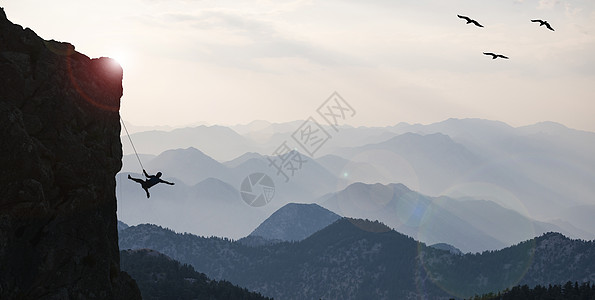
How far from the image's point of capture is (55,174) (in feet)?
162

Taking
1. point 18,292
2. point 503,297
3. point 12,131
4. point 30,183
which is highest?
point 12,131

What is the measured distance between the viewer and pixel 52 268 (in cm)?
4734

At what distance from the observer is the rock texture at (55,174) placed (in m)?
44.8

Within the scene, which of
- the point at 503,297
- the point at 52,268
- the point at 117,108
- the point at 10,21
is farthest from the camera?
the point at 503,297

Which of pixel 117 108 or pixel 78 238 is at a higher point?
pixel 117 108

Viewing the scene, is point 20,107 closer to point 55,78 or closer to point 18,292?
point 55,78

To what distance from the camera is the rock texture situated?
44.8 metres

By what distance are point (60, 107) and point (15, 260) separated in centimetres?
1260

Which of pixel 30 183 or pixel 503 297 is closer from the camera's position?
pixel 30 183

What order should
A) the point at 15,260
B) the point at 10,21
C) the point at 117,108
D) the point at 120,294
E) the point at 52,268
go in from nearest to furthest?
the point at 15,260, the point at 52,268, the point at 10,21, the point at 120,294, the point at 117,108

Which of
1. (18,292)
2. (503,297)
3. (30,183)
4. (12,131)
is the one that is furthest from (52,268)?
(503,297)

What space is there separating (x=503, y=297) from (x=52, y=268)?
15063 centimetres

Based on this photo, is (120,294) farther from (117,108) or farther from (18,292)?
(117,108)

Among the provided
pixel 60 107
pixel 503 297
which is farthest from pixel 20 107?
pixel 503 297
